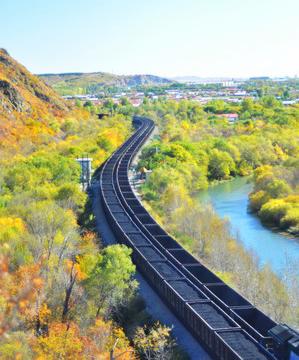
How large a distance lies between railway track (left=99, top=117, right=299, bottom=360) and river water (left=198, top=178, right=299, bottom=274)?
5591 millimetres

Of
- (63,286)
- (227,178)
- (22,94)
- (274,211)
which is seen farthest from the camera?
(22,94)

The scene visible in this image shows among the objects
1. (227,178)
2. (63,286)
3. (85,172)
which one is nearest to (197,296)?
(63,286)

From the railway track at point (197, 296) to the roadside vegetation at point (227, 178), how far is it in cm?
134

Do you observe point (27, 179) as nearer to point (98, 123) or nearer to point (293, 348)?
point (293, 348)

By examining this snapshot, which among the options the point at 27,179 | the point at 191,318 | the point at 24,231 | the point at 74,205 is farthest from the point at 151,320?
the point at 27,179

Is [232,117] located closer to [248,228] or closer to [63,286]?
[248,228]

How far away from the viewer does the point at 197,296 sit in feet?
69.7

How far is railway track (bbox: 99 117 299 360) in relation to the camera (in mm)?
16766

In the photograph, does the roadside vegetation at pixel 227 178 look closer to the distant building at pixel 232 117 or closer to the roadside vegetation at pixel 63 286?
the distant building at pixel 232 117

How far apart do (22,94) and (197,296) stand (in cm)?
6338

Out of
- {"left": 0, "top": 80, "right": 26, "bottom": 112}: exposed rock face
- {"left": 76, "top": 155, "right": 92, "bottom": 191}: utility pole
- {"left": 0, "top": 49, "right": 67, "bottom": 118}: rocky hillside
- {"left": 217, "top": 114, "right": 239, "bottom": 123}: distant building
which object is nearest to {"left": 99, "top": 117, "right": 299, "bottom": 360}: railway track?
{"left": 76, "top": 155, "right": 92, "bottom": 191}: utility pole

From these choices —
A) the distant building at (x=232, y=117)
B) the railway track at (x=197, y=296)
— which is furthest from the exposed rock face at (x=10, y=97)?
the distant building at (x=232, y=117)

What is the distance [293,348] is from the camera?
14891 mm

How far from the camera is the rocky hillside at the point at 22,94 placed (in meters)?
72.9
